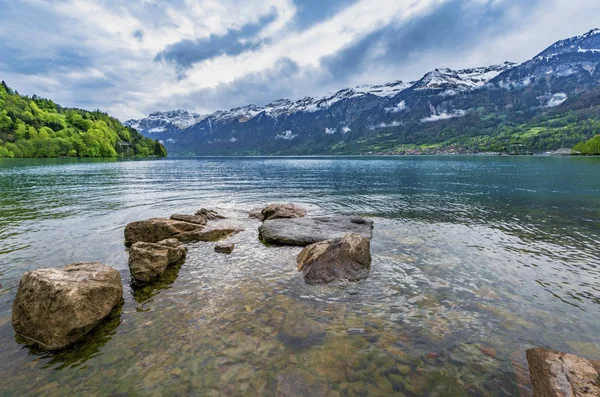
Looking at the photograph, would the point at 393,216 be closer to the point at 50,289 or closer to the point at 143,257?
the point at 143,257

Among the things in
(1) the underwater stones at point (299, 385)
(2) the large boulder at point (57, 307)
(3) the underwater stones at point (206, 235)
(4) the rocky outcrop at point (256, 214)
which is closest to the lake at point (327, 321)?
(1) the underwater stones at point (299, 385)

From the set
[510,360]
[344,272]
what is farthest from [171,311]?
[510,360]

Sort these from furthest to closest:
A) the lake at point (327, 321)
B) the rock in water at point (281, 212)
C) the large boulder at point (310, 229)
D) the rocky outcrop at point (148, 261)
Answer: the rock in water at point (281, 212), the large boulder at point (310, 229), the rocky outcrop at point (148, 261), the lake at point (327, 321)

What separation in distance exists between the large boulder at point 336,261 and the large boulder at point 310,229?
3205 millimetres

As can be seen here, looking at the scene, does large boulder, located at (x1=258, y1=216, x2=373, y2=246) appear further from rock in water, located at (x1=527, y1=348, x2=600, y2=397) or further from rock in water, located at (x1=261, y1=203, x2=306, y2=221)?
rock in water, located at (x1=527, y1=348, x2=600, y2=397)

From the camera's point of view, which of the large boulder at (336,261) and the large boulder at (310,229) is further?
the large boulder at (310,229)

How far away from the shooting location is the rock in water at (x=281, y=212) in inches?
1061

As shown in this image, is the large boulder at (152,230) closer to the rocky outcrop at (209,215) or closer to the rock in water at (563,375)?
the rocky outcrop at (209,215)

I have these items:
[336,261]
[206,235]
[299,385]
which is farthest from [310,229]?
[299,385]

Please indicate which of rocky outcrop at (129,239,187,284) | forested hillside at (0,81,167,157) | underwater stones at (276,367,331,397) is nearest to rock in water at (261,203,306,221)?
rocky outcrop at (129,239,187,284)

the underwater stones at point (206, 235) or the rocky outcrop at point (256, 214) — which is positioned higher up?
the underwater stones at point (206, 235)

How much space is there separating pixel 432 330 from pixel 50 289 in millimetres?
12910

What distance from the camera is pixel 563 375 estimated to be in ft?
22.7

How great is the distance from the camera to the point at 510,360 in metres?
8.51
